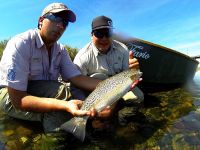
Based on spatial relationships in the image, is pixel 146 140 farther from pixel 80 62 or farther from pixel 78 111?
pixel 80 62

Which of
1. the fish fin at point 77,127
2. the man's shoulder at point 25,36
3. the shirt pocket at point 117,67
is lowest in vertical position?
the fish fin at point 77,127

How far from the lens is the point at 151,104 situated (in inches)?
287

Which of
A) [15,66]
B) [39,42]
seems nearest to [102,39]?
[39,42]

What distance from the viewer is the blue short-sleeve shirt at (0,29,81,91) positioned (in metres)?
4.30

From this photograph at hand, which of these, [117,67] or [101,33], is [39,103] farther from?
[117,67]

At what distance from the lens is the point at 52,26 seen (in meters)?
4.65

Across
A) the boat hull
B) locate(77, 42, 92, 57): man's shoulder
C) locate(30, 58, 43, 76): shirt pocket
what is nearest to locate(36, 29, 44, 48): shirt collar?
locate(30, 58, 43, 76): shirt pocket

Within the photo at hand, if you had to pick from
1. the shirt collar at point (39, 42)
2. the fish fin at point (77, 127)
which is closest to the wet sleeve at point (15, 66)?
the shirt collar at point (39, 42)

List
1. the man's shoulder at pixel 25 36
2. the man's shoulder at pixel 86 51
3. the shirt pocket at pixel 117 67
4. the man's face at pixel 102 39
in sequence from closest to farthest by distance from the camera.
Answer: the man's shoulder at pixel 25 36
the man's face at pixel 102 39
the man's shoulder at pixel 86 51
the shirt pocket at pixel 117 67

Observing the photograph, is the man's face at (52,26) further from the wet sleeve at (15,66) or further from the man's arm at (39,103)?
the man's arm at (39,103)

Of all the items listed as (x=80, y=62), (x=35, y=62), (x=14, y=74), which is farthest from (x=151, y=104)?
(x=14, y=74)

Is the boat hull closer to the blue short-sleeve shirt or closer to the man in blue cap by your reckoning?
the man in blue cap

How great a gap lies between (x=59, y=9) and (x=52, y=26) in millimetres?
329

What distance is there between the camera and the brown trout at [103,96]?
3.79m
